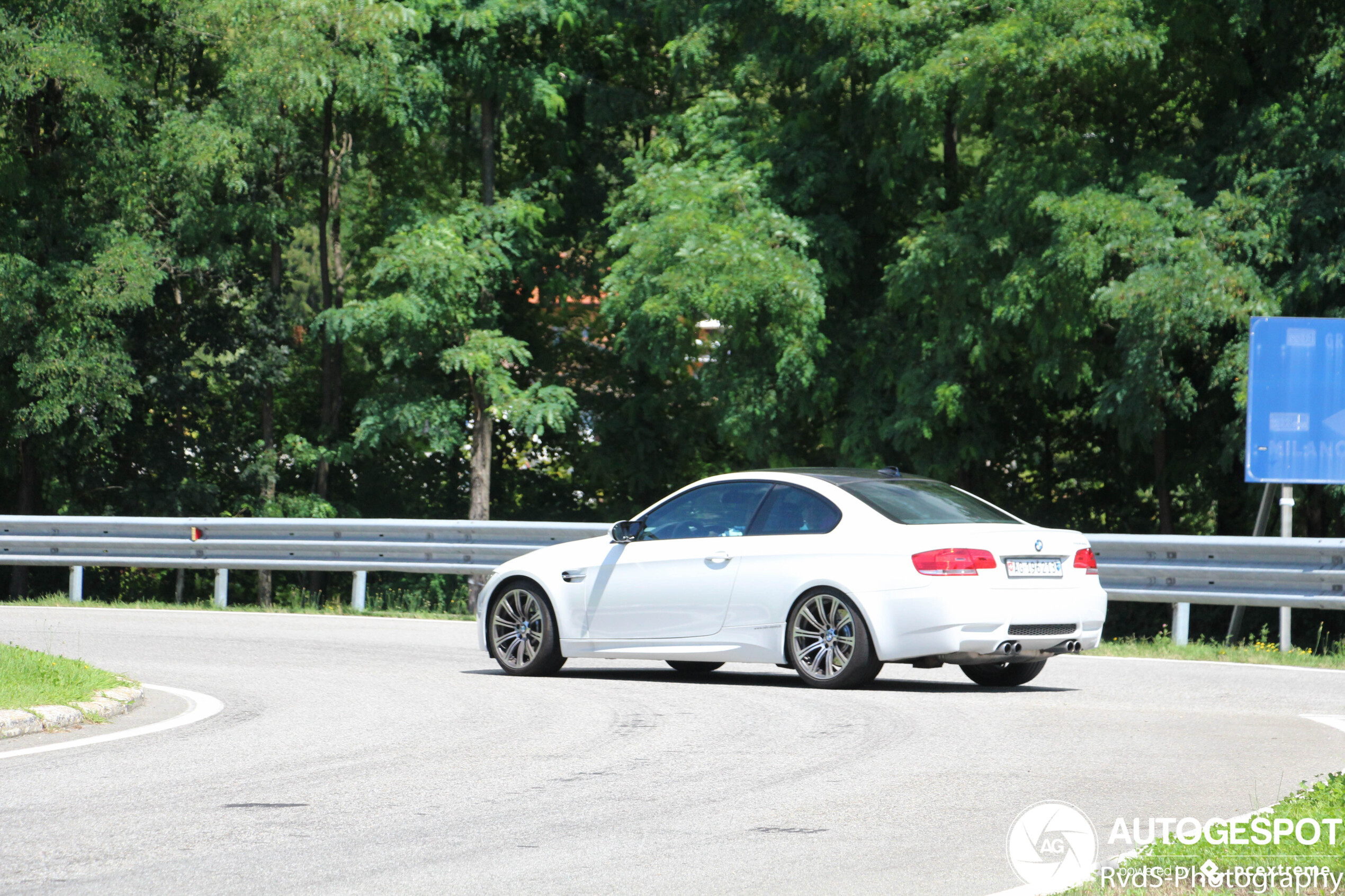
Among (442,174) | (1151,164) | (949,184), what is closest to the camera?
(1151,164)

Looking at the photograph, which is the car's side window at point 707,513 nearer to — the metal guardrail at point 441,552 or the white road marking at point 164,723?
the white road marking at point 164,723

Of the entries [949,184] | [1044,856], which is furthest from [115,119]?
[1044,856]

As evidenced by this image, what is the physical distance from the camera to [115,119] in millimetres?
25859

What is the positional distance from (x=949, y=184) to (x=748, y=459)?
4.73 meters

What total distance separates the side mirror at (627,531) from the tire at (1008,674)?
2.53m

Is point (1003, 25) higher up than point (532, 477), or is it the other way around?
point (1003, 25)

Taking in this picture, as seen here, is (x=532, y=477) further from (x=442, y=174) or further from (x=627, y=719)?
(x=627, y=719)

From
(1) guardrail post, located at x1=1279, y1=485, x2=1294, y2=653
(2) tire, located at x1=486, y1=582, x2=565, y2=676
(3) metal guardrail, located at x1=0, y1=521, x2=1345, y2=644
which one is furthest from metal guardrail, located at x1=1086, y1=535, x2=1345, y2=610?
(2) tire, located at x1=486, y1=582, x2=565, y2=676

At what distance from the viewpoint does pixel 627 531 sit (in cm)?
1189

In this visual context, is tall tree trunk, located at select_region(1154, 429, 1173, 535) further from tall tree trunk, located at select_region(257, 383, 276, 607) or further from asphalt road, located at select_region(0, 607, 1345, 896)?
tall tree trunk, located at select_region(257, 383, 276, 607)

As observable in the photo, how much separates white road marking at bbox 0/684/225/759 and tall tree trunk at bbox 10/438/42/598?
60.3 ft

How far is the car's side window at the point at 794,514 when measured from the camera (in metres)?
11.1

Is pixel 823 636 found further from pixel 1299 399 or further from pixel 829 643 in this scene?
pixel 1299 399

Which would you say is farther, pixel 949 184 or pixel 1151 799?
pixel 949 184
